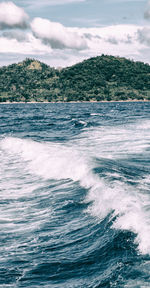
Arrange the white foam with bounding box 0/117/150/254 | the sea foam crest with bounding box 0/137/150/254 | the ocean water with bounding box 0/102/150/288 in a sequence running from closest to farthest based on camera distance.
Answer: the ocean water with bounding box 0/102/150/288
the sea foam crest with bounding box 0/137/150/254
the white foam with bounding box 0/117/150/254

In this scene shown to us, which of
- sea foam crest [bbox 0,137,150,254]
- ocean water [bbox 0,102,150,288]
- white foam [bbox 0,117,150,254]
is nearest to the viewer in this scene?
ocean water [bbox 0,102,150,288]

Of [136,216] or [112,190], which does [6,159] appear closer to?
[112,190]

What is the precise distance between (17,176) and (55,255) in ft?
30.1

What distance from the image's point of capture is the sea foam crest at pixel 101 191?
8305 mm

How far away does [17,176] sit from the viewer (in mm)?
16328

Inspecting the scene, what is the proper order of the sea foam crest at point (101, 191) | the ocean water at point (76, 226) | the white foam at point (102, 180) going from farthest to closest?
1. the white foam at point (102, 180)
2. the sea foam crest at point (101, 191)
3. the ocean water at point (76, 226)

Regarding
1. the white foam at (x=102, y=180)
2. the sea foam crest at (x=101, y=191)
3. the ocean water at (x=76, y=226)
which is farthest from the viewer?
the white foam at (x=102, y=180)

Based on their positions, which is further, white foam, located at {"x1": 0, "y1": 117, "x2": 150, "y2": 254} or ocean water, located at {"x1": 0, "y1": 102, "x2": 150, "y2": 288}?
white foam, located at {"x1": 0, "y1": 117, "x2": 150, "y2": 254}

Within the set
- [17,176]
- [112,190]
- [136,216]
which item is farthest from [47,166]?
[136,216]

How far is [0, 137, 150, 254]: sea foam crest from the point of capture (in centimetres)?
830

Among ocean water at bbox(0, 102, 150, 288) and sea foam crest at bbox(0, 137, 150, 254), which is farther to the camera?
sea foam crest at bbox(0, 137, 150, 254)

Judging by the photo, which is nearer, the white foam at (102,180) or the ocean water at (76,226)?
the ocean water at (76,226)

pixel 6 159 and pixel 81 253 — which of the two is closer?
pixel 81 253

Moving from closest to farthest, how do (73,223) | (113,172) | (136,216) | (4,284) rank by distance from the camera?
(4,284) → (136,216) → (73,223) → (113,172)
